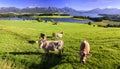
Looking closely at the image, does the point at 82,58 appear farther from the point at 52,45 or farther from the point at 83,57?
the point at 52,45

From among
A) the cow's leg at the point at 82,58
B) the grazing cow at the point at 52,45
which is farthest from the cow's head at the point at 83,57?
the grazing cow at the point at 52,45

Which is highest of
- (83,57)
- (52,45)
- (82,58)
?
(52,45)

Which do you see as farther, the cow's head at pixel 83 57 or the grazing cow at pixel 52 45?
the grazing cow at pixel 52 45

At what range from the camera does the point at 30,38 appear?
3912 cm

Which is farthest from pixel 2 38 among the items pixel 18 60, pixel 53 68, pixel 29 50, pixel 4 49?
pixel 53 68

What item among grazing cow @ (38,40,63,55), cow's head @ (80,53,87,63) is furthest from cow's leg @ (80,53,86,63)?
grazing cow @ (38,40,63,55)

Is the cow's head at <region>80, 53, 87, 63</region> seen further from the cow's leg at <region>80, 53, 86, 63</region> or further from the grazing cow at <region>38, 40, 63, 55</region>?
the grazing cow at <region>38, 40, 63, 55</region>

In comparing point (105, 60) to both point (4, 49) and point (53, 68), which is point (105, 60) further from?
point (4, 49)

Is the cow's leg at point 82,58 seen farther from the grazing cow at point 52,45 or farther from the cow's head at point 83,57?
the grazing cow at point 52,45

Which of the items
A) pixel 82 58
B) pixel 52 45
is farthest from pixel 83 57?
pixel 52 45

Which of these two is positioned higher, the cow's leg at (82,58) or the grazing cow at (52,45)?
the grazing cow at (52,45)

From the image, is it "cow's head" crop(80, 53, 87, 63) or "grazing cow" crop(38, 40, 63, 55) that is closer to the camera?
"cow's head" crop(80, 53, 87, 63)

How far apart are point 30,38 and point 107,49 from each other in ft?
50.3

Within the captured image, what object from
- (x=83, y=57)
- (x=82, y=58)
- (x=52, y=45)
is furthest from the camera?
(x=52, y=45)
